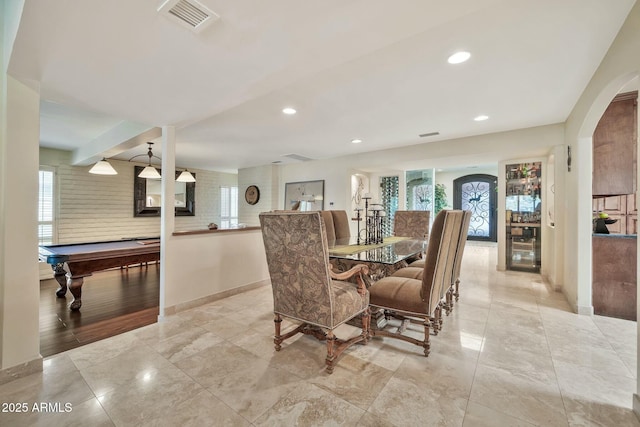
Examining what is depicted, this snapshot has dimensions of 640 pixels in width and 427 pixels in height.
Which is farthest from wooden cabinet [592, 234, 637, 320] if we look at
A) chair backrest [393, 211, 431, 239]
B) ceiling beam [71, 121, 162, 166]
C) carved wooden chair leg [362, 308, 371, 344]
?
ceiling beam [71, 121, 162, 166]

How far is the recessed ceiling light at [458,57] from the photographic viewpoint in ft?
6.89

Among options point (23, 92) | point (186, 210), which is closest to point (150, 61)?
point (23, 92)

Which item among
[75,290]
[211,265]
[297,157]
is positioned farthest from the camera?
[297,157]

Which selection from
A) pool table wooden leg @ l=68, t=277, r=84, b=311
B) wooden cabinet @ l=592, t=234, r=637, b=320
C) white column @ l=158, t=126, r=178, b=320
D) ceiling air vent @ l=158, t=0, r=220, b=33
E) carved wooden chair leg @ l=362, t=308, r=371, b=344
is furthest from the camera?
pool table wooden leg @ l=68, t=277, r=84, b=311

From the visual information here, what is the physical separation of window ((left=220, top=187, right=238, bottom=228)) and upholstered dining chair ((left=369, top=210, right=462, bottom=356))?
22.7 ft

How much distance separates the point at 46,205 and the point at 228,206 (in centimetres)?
411

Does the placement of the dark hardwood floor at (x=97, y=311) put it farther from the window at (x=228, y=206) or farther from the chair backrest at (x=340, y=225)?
the window at (x=228, y=206)

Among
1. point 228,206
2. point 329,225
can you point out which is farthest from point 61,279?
point 228,206

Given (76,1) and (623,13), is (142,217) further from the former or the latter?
(623,13)

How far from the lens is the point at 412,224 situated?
14.7 feet

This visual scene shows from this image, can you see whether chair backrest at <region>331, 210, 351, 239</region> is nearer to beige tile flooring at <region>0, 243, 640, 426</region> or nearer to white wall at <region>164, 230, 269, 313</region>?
white wall at <region>164, 230, 269, 313</region>

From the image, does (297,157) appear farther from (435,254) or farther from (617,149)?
(617,149)

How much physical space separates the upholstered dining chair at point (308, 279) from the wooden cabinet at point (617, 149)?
3.14 meters

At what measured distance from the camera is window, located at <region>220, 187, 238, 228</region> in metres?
8.30
